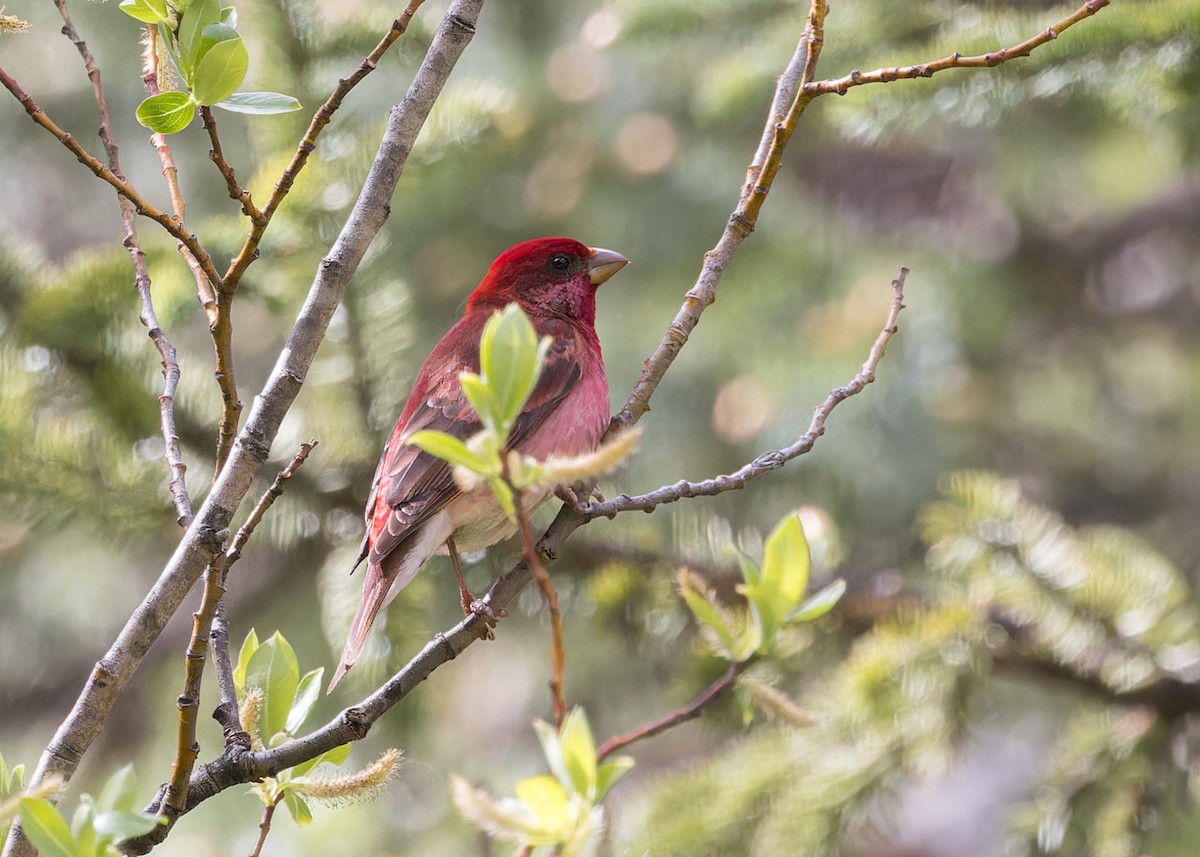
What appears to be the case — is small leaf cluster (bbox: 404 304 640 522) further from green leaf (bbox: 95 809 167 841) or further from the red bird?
the red bird

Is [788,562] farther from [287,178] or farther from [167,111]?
[167,111]

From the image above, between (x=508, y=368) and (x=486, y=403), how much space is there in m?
0.05

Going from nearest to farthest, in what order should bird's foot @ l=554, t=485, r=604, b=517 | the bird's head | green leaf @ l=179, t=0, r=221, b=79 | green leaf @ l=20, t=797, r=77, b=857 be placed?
green leaf @ l=20, t=797, r=77, b=857
green leaf @ l=179, t=0, r=221, b=79
bird's foot @ l=554, t=485, r=604, b=517
the bird's head

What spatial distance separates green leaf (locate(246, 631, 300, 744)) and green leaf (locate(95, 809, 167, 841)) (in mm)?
513

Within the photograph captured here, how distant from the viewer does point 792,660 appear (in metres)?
3.97

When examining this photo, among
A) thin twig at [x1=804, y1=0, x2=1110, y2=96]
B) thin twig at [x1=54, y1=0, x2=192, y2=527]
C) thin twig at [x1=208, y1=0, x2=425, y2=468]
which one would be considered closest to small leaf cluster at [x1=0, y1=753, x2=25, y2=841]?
thin twig at [x1=54, y1=0, x2=192, y2=527]

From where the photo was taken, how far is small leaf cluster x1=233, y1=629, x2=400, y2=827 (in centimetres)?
178

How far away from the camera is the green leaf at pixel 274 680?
72.8 inches

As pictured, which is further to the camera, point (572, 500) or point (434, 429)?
point (434, 429)

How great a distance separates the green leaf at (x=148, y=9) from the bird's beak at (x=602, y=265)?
2131mm

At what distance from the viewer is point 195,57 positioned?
1.72 m

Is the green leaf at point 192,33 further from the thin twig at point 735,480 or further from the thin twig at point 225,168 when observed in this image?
the thin twig at point 735,480

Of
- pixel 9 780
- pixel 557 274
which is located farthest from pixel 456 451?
pixel 557 274

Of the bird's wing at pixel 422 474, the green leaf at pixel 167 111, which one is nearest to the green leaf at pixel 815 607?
the green leaf at pixel 167 111
